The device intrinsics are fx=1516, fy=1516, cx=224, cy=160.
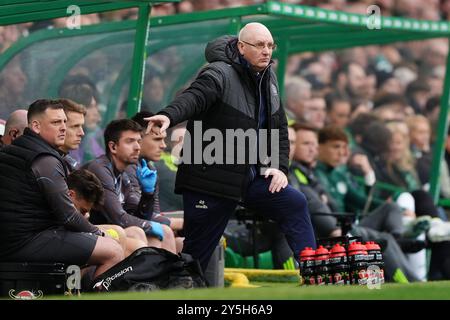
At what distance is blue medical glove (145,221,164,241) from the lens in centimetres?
1150

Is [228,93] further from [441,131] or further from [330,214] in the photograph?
[441,131]

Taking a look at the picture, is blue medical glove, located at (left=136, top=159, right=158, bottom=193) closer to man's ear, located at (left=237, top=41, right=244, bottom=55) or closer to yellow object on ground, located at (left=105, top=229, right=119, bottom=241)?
yellow object on ground, located at (left=105, top=229, right=119, bottom=241)

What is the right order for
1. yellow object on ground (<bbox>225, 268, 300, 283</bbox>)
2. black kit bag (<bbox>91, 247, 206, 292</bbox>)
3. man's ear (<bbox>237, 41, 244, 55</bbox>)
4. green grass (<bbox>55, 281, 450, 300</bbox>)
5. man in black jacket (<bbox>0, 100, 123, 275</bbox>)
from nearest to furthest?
green grass (<bbox>55, 281, 450, 300</bbox>) < man in black jacket (<bbox>0, 100, 123, 275</bbox>) < black kit bag (<bbox>91, 247, 206, 292</bbox>) < man's ear (<bbox>237, 41, 244, 55</bbox>) < yellow object on ground (<bbox>225, 268, 300, 283</bbox>)

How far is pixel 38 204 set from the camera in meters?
10.0

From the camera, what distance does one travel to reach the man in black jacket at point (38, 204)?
9.96 m

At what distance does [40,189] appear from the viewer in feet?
32.7

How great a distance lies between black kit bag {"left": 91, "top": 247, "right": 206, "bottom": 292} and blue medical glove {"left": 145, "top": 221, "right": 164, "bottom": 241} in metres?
0.89

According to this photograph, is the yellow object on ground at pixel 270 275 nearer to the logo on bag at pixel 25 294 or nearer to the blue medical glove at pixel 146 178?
the blue medical glove at pixel 146 178

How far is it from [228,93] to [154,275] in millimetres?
1366

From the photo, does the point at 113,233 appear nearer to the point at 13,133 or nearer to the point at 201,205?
the point at 201,205

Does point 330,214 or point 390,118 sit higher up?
point 390,118

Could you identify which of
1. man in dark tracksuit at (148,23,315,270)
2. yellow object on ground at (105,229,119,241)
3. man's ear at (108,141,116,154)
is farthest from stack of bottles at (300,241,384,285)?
man's ear at (108,141,116,154)

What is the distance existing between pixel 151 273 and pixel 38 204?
958mm
